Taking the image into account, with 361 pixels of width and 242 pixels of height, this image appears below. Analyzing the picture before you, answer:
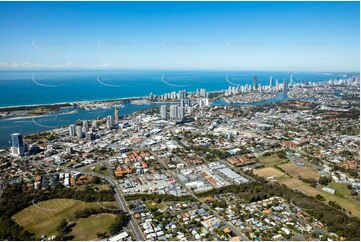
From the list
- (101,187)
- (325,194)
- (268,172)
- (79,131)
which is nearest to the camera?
(325,194)

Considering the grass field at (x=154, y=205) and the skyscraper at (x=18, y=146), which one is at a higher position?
the skyscraper at (x=18, y=146)

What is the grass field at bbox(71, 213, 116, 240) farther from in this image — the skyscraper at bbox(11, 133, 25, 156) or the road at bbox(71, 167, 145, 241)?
the skyscraper at bbox(11, 133, 25, 156)

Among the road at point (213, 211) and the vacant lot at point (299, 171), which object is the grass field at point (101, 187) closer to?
the road at point (213, 211)

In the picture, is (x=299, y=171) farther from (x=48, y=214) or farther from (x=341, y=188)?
(x=48, y=214)

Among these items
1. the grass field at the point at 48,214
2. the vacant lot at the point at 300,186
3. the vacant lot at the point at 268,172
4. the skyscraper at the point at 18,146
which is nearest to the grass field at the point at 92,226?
the grass field at the point at 48,214

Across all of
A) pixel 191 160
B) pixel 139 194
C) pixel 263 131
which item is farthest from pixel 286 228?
pixel 263 131

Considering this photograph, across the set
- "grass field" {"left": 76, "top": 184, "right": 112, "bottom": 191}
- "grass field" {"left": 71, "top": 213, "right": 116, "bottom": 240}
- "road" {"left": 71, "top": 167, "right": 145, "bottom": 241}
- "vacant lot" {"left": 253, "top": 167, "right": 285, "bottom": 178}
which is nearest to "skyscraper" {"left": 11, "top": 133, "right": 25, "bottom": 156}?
"road" {"left": 71, "top": 167, "right": 145, "bottom": 241}

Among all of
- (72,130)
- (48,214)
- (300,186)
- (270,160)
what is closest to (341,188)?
(300,186)
